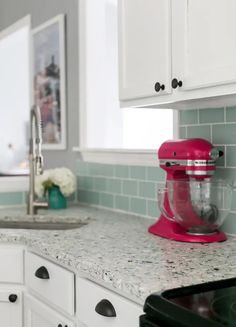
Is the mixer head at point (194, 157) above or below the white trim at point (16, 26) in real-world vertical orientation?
below

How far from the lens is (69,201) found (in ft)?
10.2

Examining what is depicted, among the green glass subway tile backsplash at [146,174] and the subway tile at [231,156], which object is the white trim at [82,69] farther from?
the subway tile at [231,156]

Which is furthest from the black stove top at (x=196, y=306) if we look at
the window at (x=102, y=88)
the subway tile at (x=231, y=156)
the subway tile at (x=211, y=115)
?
the window at (x=102, y=88)

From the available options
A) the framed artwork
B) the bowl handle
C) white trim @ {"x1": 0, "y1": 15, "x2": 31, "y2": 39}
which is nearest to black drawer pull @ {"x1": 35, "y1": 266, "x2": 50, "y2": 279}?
the bowl handle

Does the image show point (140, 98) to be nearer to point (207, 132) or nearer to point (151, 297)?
point (207, 132)

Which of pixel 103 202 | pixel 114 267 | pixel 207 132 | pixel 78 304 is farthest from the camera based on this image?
pixel 103 202

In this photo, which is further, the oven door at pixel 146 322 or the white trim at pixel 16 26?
the white trim at pixel 16 26

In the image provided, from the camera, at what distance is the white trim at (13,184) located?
290 cm

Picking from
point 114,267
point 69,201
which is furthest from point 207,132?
point 69,201

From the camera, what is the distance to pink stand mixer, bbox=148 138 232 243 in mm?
1827

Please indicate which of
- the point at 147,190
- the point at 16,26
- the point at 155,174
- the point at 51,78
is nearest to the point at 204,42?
the point at 155,174

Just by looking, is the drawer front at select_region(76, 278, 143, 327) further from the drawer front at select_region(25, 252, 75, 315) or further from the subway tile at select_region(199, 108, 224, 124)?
the subway tile at select_region(199, 108, 224, 124)

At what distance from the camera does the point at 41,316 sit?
6.32ft

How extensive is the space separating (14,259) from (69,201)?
1033 millimetres
